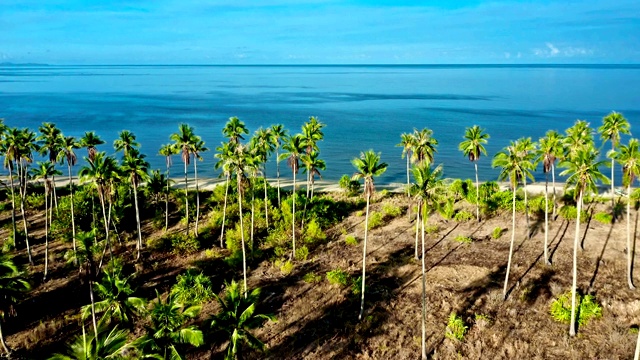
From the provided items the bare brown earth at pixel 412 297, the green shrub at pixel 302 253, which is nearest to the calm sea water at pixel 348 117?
the bare brown earth at pixel 412 297

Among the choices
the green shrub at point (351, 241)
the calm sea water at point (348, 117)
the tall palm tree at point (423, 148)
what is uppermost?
the calm sea water at point (348, 117)

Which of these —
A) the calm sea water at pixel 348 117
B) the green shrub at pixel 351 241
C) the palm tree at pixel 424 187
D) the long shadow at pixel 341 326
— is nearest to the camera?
the palm tree at pixel 424 187

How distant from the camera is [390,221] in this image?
51125 millimetres

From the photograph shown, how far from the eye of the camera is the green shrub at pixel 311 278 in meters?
37.9

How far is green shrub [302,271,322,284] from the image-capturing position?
124 ft

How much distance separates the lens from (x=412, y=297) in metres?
34.7

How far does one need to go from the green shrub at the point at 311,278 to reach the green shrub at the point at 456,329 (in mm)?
11768

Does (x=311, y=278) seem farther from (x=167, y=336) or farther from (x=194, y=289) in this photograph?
(x=167, y=336)

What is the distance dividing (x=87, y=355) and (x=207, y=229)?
104 feet

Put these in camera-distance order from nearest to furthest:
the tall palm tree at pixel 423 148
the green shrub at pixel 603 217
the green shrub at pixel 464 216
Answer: the tall palm tree at pixel 423 148
the green shrub at pixel 603 217
the green shrub at pixel 464 216

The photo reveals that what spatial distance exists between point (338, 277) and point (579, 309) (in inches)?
696

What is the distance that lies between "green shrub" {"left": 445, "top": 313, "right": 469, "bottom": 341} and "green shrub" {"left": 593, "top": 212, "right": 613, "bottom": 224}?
2579cm

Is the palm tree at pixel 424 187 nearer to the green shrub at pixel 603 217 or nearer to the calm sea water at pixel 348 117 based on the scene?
the green shrub at pixel 603 217

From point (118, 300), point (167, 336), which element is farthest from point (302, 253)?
Result: point (167, 336)
